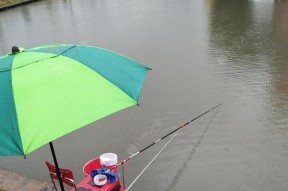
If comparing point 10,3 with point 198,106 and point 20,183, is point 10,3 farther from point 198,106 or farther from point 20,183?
point 20,183

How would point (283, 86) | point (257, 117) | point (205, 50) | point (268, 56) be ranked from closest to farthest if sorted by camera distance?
point (257, 117) < point (283, 86) < point (268, 56) < point (205, 50)

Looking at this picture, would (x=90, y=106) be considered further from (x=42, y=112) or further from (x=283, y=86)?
(x=283, y=86)

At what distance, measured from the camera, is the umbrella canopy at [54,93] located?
239 centimetres

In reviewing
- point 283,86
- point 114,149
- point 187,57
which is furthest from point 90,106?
point 187,57

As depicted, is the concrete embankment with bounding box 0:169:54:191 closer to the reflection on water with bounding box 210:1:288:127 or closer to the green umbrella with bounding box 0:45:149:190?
the green umbrella with bounding box 0:45:149:190

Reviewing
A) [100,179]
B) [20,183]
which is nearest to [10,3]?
[20,183]

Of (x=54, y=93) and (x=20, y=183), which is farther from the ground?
(x=54, y=93)

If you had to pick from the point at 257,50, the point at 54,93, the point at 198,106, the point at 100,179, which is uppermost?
the point at 54,93

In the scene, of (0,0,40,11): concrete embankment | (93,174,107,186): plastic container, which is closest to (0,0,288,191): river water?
(93,174,107,186): plastic container

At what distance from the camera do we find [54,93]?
261 centimetres

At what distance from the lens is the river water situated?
18.1 feet

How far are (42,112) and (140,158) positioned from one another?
11.8 ft

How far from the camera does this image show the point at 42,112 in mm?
2484

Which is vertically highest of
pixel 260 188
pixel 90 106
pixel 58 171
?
pixel 90 106
